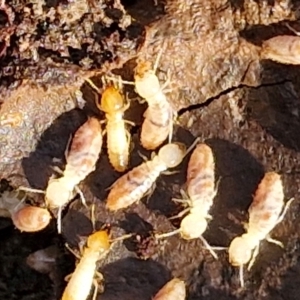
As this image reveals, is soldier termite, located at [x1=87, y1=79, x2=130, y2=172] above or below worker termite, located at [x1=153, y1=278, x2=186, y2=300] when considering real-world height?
above

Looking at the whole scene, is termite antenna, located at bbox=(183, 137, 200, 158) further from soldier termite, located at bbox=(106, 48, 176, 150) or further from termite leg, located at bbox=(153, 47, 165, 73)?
termite leg, located at bbox=(153, 47, 165, 73)

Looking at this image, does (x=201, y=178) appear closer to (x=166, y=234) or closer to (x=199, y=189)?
(x=199, y=189)

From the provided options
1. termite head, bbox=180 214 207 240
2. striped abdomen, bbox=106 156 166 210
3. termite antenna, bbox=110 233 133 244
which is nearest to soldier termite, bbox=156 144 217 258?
termite head, bbox=180 214 207 240

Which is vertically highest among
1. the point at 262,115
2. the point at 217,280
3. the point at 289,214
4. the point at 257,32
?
the point at 257,32

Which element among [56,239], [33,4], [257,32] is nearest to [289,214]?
[257,32]

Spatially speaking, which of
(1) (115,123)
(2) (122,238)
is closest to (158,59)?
(1) (115,123)

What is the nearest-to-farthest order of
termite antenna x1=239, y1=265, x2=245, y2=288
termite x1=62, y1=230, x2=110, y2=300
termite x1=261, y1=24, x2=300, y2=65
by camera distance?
termite x1=261, y1=24, x2=300, y2=65 < termite antenna x1=239, y1=265, x2=245, y2=288 < termite x1=62, y1=230, x2=110, y2=300

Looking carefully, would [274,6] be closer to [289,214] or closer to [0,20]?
[289,214]
